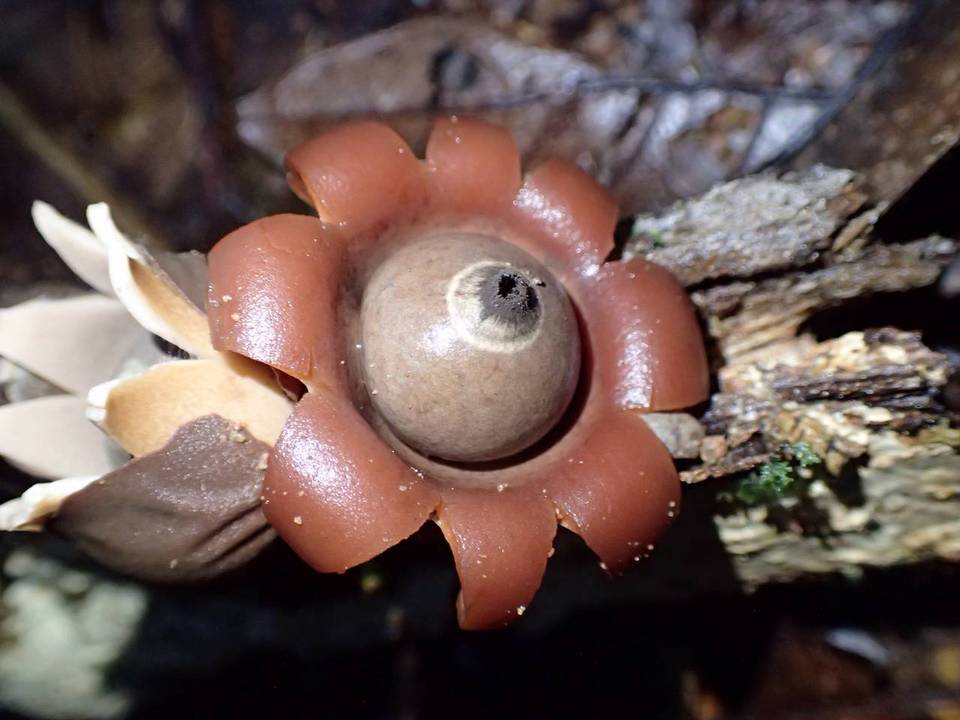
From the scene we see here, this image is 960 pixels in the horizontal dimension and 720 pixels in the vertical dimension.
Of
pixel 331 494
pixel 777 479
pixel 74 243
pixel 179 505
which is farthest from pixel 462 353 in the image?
pixel 74 243

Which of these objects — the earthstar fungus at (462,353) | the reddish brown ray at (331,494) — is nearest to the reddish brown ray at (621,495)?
the earthstar fungus at (462,353)

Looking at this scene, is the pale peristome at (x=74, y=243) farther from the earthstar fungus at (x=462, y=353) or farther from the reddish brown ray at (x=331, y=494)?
the reddish brown ray at (x=331, y=494)

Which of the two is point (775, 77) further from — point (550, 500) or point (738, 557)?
point (550, 500)

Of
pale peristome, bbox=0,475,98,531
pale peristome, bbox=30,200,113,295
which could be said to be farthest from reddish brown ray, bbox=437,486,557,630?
pale peristome, bbox=30,200,113,295

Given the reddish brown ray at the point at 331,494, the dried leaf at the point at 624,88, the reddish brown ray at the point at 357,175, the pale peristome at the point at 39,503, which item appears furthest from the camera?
the dried leaf at the point at 624,88

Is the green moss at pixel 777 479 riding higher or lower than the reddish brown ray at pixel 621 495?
lower

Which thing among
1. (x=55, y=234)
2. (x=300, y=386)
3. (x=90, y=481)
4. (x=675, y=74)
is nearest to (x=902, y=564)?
(x=675, y=74)

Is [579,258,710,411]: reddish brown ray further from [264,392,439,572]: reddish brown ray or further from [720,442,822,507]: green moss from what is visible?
[264,392,439,572]: reddish brown ray

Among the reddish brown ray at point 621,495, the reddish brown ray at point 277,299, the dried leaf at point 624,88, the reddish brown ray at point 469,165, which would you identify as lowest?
the reddish brown ray at point 621,495
